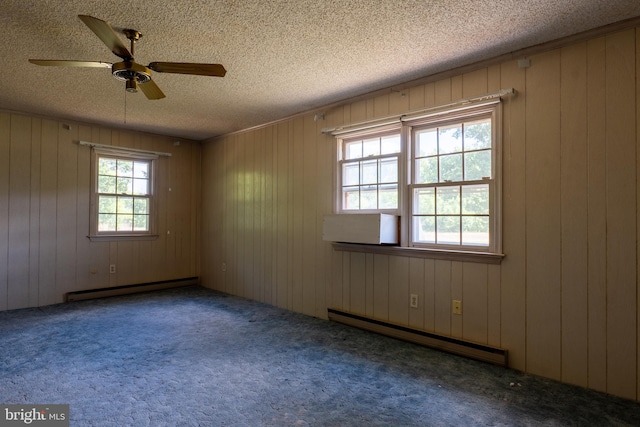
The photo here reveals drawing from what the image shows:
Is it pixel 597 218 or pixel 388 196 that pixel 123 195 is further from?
pixel 597 218

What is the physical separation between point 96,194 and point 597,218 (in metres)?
5.59

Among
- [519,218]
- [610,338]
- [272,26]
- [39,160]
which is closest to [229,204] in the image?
[39,160]

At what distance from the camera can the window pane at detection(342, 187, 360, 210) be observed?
3.85m

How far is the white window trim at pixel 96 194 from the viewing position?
4969 millimetres

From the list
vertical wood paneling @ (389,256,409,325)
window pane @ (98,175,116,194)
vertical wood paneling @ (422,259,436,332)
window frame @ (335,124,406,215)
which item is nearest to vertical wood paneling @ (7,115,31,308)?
window pane @ (98,175,116,194)

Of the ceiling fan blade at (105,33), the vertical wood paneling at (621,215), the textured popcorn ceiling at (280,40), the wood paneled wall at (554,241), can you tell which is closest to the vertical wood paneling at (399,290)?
the wood paneled wall at (554,241)

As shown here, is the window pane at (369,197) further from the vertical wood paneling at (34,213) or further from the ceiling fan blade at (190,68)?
the vertical wood paneling at (34,213)

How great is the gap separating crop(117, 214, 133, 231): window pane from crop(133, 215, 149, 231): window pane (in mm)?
55

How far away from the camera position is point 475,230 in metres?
3.01

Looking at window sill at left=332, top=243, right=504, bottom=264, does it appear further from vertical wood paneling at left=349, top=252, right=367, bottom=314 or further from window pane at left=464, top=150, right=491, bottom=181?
window pane at left=464, top=150, right=491, bottom=181

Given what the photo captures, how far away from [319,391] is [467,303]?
56.4 inches

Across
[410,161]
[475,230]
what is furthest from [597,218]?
[410,161]

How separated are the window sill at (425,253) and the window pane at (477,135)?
88cm

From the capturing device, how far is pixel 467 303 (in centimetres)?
299
